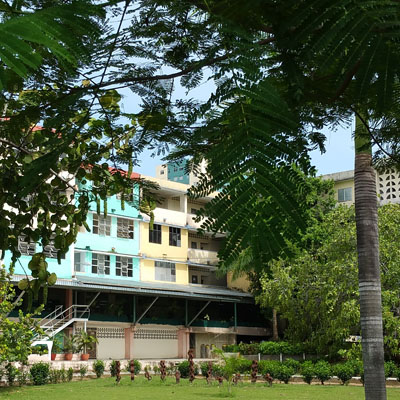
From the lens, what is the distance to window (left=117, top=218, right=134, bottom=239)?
26.5 meters

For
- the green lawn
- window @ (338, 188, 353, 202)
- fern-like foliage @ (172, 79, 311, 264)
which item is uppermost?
window @ (338, 188, 353, 202)

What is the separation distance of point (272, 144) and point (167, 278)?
90.9ft

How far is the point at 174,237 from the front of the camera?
29062mm

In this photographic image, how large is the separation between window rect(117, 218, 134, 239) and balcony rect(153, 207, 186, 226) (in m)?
1.16

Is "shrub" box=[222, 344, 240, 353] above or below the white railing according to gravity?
below

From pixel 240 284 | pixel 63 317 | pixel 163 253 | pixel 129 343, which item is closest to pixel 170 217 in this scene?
pixel 163 253

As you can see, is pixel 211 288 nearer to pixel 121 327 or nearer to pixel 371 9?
pixel 121 327

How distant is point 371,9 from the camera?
91cm

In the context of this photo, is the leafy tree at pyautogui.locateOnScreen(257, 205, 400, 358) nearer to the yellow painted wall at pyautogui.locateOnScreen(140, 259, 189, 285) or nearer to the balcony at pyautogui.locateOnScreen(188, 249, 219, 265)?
the yellow painted wall at pyautogui.locateOnScreen(140, 259, 189, 285)

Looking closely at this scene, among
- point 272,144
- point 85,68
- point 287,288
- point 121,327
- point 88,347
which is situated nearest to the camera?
point 272,144

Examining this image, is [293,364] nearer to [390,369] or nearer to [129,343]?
[390,369]

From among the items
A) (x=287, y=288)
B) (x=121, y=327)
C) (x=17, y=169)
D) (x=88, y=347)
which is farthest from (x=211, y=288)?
(x=17, y=169)

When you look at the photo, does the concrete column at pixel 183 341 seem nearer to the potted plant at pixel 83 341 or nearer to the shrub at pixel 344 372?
the potted plant at pixel 83 341

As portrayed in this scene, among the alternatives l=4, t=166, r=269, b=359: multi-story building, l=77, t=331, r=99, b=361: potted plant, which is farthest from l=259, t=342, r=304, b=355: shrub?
l=77, t=331, r=99, b=361: potted plant
